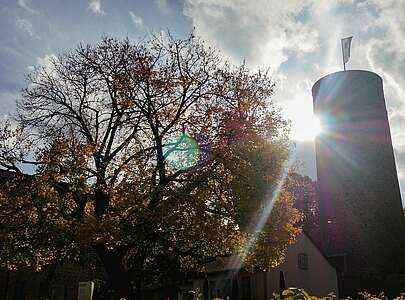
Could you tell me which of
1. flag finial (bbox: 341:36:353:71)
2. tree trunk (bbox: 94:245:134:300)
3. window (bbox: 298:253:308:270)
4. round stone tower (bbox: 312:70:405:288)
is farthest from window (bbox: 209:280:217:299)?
flag finial (bbox: 341:36:353:71)

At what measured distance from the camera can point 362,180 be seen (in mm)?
29766

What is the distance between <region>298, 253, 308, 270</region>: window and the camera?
31422 mm

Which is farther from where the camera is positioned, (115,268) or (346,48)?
(346,48)

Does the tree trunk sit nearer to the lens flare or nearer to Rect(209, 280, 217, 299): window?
the lens flare

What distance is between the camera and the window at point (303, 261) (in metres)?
31.4

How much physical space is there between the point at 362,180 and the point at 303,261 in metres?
7.05

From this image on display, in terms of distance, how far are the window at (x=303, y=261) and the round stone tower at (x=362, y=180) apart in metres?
2.24

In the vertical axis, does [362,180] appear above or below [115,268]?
above

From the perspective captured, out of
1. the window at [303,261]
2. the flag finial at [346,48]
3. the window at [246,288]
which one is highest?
the flag finial at [346,48]

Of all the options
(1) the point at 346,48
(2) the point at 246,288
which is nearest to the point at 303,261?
(2) the point at 246,288

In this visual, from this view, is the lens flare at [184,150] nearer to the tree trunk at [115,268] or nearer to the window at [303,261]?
the tree trunk at [115,268]

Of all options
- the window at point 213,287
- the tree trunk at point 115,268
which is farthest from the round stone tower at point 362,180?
the tree trunk at point 115,268

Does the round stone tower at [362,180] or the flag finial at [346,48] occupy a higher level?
the flag finial at [346,48]

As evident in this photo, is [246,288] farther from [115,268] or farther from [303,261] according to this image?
[115,268]
